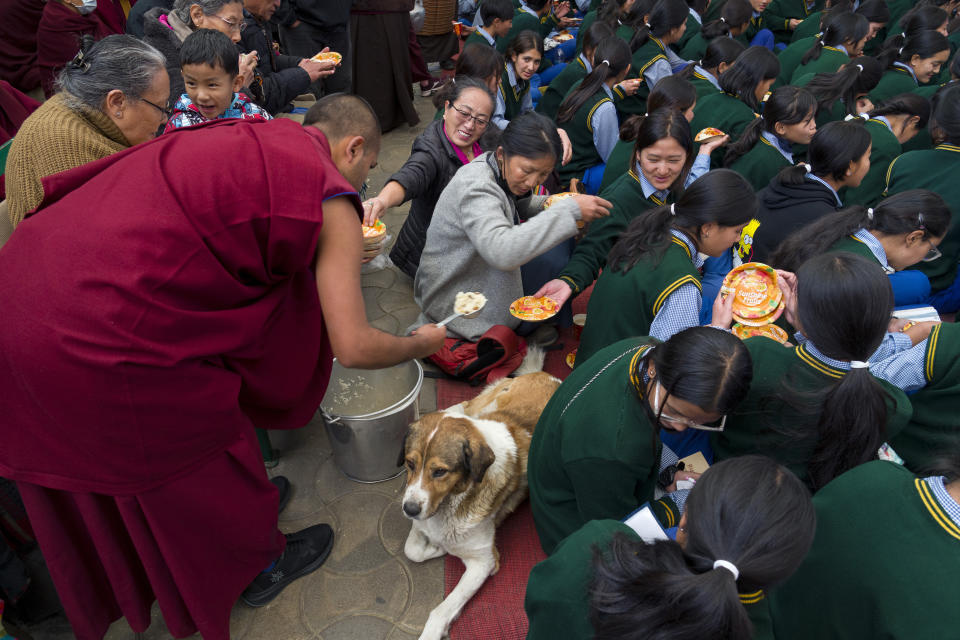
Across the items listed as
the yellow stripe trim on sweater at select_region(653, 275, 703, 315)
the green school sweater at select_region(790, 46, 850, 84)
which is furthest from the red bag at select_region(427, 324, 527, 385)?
the green school sweater at select_region(790, 46, 850, 84)

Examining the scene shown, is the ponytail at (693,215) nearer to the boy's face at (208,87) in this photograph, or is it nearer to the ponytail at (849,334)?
the ponytail at (849,334)

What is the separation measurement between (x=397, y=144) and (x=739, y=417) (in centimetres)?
604

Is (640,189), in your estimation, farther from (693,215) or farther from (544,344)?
(544,344)

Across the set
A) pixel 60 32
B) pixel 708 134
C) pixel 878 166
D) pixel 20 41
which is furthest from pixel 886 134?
pixel 20 41

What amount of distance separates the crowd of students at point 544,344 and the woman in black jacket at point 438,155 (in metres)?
0.04

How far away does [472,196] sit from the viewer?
3760mm

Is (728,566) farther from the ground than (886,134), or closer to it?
farther from the ground

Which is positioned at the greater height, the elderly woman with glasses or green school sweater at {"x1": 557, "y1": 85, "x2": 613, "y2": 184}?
the elderly woman with glasses

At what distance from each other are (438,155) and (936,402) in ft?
11.6

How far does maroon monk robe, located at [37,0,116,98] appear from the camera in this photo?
6.63 m

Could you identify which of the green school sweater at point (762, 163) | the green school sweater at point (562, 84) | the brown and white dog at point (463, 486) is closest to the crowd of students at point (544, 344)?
the brown and white dog at point (463, 486)

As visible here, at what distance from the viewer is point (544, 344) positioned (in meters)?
4.57

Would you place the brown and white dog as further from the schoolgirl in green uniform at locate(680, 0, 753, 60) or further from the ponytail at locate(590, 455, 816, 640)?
the schoolgirl in green uniform at locate(680, 0, 753, 60)

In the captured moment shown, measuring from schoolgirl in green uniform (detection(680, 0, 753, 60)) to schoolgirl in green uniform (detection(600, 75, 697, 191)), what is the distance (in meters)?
2.89
